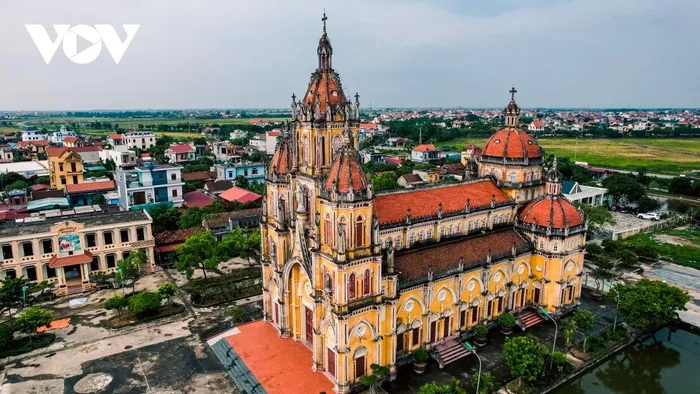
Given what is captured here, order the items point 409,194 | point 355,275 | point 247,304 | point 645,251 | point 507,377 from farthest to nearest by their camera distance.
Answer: point 645,251 → point 247,304 → point 409,194 → point 507,377 → point 355,275

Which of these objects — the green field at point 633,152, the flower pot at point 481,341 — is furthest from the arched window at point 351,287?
the green field at point 633,152

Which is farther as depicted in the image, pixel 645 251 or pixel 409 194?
pixel 645 251

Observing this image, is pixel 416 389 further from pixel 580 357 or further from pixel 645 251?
pixel 645 251

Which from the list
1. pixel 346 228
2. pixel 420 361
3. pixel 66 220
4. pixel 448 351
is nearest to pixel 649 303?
pixel 448 351

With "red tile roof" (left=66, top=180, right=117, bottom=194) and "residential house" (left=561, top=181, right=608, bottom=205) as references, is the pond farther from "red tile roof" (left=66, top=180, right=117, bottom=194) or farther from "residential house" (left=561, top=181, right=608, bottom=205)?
"red tile roof" (left=66, top=180, right=117, bottom=194)

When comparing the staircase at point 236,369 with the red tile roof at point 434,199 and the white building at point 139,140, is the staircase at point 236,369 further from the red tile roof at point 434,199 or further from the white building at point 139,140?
the white building at point 139,140

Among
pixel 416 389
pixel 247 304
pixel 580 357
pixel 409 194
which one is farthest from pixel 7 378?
pixel 580 357
